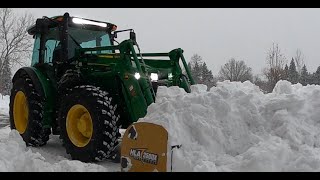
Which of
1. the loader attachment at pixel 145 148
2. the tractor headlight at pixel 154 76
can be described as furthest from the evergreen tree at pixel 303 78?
the loader attachment at pixel 145 148

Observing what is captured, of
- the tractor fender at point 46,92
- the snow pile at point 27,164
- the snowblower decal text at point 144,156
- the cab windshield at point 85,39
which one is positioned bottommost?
the snow pile at point 27,164

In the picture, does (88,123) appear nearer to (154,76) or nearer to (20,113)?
(154,76)

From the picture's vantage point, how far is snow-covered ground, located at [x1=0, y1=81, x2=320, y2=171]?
4.03 meters

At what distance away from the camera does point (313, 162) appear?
156 inches

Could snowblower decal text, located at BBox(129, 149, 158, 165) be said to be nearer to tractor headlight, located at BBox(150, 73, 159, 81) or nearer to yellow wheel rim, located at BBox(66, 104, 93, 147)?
yellow wheel rim, located at BBox(66, 104, 93, 147)

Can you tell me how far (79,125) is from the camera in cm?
580

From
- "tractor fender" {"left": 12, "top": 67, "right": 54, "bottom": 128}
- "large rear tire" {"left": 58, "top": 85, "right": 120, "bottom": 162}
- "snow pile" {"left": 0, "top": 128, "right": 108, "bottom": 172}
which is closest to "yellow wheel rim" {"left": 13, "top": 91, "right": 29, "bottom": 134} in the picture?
"tractor fender" {"left": 12, "top": 67, "right": 54, "bottom": 128}

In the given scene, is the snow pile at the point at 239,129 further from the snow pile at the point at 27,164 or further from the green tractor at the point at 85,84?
the snow pile at the point at 27,164

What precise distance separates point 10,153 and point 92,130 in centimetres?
116

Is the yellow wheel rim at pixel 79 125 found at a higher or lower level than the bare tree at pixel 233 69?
lower

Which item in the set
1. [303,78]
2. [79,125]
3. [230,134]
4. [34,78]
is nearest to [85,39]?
[34,78]

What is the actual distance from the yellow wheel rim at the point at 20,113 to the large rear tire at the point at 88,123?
1.83 metres

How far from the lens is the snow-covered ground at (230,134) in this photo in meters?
4.03

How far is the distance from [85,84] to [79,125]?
79cm
